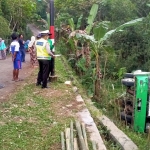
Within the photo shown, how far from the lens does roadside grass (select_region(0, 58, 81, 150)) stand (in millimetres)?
5129

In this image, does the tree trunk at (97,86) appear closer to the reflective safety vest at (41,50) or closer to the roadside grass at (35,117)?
the roadside grass at (35,117)

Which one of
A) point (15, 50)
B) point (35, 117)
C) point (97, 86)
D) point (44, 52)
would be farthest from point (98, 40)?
point (35, 117)

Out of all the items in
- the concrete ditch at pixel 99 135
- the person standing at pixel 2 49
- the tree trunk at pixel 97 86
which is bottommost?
the concrete ditch at pixel 99 135

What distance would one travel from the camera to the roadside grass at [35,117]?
16.8ft

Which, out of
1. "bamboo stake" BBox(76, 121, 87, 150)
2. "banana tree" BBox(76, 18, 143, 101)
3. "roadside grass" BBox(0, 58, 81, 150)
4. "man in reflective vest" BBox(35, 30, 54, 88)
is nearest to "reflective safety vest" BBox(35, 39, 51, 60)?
"man in reflective vest" BBox(35, 30, 54, 88)

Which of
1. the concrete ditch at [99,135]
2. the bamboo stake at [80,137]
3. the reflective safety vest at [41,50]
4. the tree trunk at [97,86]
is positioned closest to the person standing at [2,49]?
the reflective safety vest at [41,50]

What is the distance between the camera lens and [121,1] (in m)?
15.3

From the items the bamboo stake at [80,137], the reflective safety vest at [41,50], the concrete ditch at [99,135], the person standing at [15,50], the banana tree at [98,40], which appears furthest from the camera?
the person standing at [15,50]

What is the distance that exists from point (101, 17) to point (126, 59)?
7524mm

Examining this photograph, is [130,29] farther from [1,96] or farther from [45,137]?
[45,137]

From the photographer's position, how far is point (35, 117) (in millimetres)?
6324

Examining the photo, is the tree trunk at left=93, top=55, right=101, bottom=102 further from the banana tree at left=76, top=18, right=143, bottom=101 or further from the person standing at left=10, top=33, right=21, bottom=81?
the person standing at left=10, top=33, right=21, bottom=81

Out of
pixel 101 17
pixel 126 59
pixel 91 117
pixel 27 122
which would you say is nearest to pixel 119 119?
pixel 91 117

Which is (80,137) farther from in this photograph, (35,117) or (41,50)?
(41,50)
